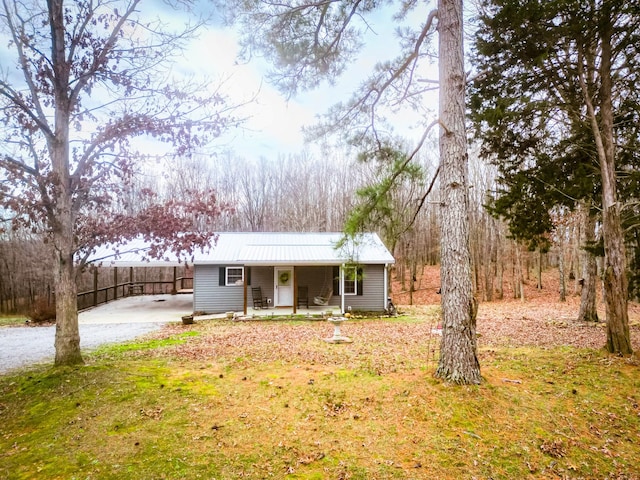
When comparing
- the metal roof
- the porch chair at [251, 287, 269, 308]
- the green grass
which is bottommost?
the green grass

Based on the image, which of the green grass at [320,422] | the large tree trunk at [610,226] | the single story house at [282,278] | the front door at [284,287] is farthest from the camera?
the front door at [284,287]

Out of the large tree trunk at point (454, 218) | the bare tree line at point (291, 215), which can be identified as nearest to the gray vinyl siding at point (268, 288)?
the bare tree line at point (291, 215)

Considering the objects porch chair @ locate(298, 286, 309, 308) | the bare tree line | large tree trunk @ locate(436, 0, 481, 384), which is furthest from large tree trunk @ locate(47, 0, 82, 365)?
the bare tree line

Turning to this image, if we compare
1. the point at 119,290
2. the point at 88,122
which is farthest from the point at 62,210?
the point at 119,290

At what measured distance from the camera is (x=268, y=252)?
15984 mm

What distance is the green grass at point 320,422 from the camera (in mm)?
3428

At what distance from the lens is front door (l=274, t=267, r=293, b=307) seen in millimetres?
16375

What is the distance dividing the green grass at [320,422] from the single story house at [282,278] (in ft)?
29.3

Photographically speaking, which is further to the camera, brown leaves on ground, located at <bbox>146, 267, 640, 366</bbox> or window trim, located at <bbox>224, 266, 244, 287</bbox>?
window trim, located at <bbox>224, 266, 244, 287</bbox>

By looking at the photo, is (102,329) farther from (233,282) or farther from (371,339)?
(371,339)

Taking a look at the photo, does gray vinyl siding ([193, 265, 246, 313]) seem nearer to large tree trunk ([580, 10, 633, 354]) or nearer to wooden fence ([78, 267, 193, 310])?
wooden fence ([78, 267, 193, 310])

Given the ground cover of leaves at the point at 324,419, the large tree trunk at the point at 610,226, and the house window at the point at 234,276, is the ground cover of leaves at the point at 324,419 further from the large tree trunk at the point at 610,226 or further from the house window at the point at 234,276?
the house window at the point at 234,276

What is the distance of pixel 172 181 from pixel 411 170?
2843 centimetres

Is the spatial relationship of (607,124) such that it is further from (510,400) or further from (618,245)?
(510,400)
